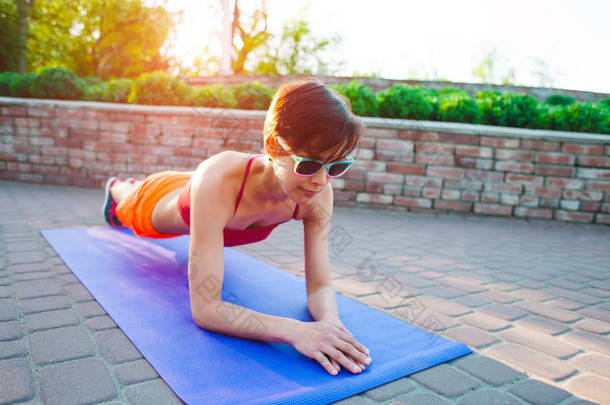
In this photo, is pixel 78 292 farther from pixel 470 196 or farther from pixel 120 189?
pixel 470 196

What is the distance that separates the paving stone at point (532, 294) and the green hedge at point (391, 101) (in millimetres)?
4195

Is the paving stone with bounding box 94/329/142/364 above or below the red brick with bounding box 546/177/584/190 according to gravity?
below

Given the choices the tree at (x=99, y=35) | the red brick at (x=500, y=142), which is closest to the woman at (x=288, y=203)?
the red brick at (x=500, y=142)

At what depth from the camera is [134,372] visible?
5.42ft

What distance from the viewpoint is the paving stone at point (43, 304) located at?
220cm

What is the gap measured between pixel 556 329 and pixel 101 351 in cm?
250

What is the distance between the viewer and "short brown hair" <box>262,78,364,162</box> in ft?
5.36

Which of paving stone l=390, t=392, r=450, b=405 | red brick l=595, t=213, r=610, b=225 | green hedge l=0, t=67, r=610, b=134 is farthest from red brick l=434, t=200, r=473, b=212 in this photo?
paving stone l=390, t=392, r=450, b=405

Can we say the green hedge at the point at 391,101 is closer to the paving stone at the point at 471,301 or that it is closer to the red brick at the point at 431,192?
the red brick at the point at 431,192

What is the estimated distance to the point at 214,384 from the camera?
1561 millimetres

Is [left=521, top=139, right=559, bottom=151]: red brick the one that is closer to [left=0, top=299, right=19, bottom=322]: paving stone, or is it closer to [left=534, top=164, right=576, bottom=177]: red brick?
[left=534, top=164, right=576, bottom=177]: red brick

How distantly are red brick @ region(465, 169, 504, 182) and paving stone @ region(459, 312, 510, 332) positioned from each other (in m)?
4.06

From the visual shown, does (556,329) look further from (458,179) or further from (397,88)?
(397,88)

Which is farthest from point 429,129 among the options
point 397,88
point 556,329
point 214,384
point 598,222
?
point 214,384
